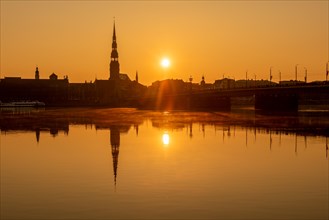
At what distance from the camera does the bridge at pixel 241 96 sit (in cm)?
9881

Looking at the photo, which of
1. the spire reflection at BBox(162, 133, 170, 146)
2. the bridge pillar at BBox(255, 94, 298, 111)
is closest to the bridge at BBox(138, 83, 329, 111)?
the bridge pillar at BBox(255, 94, 298, 111)

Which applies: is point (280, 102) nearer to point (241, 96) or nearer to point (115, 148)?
point (241, 96)

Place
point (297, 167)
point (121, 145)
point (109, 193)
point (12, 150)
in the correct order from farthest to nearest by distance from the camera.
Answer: point (121, 145)
point (12, 150)
point (297, 167)
point (109, 193)

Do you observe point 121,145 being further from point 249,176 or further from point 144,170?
point 249,176

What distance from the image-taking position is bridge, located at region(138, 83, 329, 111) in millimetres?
98812

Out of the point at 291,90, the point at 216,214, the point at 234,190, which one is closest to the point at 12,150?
the point at 234,190

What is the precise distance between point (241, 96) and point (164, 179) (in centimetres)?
10745

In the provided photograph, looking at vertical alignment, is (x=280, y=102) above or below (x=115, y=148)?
above

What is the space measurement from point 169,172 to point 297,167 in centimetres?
749

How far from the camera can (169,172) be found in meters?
26.7

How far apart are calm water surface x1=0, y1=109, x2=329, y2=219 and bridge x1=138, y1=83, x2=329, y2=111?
57.8 metres

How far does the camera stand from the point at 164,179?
24438 millimetres

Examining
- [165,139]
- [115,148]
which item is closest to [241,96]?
[165,139]

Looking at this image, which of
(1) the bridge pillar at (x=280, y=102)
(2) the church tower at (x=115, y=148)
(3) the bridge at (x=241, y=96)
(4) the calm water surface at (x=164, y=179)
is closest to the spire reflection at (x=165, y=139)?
(4) the calm water surface at (x=164, y=179)
